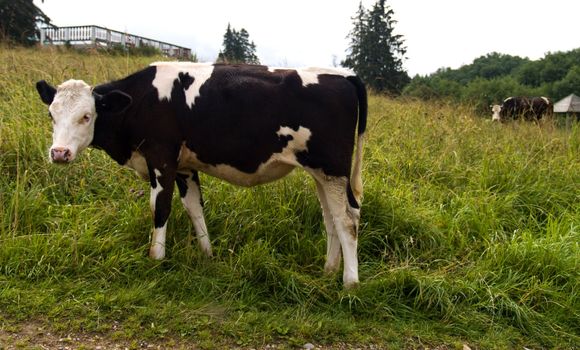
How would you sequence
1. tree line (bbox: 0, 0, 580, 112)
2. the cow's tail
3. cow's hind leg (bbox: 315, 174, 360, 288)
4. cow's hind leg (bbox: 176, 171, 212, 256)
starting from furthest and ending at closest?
tree line (bbox: 0, 0, 580, 112)
cow's hind leg (bbox: 176, 171, 212, 256)
the cow's tail
cow's hind leg (bbox: 315, 174, 360, 288)

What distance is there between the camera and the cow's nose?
3271mm

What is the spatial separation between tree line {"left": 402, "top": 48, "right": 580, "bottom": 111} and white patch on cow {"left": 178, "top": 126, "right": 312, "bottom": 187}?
27.4 metres

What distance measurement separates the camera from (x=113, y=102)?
3.59m

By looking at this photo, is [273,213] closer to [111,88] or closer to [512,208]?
[111,88]

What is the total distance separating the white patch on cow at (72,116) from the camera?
3.39 meters

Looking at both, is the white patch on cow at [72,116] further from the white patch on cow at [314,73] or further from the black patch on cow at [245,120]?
the white patch on cow at [314,73]

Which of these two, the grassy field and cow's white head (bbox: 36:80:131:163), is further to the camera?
cow's white head (bbox: 36:80:131:163)

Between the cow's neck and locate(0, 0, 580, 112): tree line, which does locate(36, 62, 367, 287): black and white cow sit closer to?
the cow's neck

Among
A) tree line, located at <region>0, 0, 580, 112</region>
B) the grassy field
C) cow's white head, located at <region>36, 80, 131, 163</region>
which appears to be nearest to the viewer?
the grassy field

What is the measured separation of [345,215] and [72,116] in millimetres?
2222

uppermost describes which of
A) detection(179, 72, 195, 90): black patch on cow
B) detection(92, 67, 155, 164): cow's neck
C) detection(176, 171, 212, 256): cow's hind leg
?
detection(179, 72, 195, 90): black patch on cow

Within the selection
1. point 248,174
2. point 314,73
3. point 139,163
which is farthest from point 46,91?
point 314,73

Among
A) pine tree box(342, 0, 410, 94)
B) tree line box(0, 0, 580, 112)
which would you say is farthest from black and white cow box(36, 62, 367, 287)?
pine tree box(342, 0, 410, 94)

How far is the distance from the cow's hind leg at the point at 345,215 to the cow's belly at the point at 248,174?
28cm
